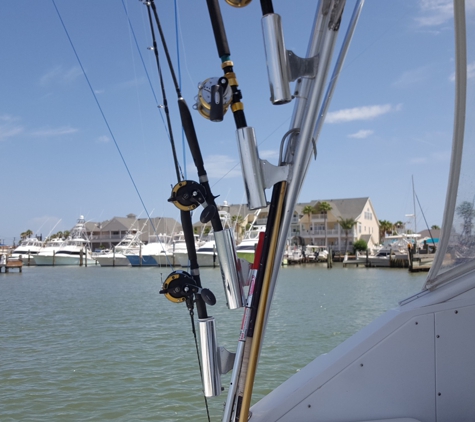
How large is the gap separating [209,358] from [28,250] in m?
90.9

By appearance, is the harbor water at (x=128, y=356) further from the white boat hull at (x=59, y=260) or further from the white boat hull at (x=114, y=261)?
the white boat hull at (x=59, y=260)

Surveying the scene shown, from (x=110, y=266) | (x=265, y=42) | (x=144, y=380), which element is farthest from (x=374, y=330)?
(x=110, y=266)

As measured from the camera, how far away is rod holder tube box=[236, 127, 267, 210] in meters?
1.81

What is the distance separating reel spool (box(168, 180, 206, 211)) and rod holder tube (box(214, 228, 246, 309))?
15 centimetres

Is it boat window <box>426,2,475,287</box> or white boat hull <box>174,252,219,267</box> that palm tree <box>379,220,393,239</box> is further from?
boat window <box>426,2,475,287</box>

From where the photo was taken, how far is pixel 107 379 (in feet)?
28.6

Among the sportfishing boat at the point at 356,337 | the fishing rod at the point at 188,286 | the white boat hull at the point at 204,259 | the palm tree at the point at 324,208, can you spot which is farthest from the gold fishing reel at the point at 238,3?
the palm tree at the point at 324,208

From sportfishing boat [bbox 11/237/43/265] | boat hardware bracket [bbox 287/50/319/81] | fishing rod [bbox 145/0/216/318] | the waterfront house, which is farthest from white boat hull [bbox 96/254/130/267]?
boat hardware bracket [bbox 287/50/319/81]

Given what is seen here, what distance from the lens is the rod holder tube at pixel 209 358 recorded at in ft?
6.48

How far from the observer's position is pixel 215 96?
72.8 inches

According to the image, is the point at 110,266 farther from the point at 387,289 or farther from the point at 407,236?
the point at 387,289

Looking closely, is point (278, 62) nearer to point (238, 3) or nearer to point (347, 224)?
point (238, 3)

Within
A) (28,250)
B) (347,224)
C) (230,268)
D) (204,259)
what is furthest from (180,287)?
(28,250)

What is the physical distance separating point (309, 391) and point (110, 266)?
74.8m
